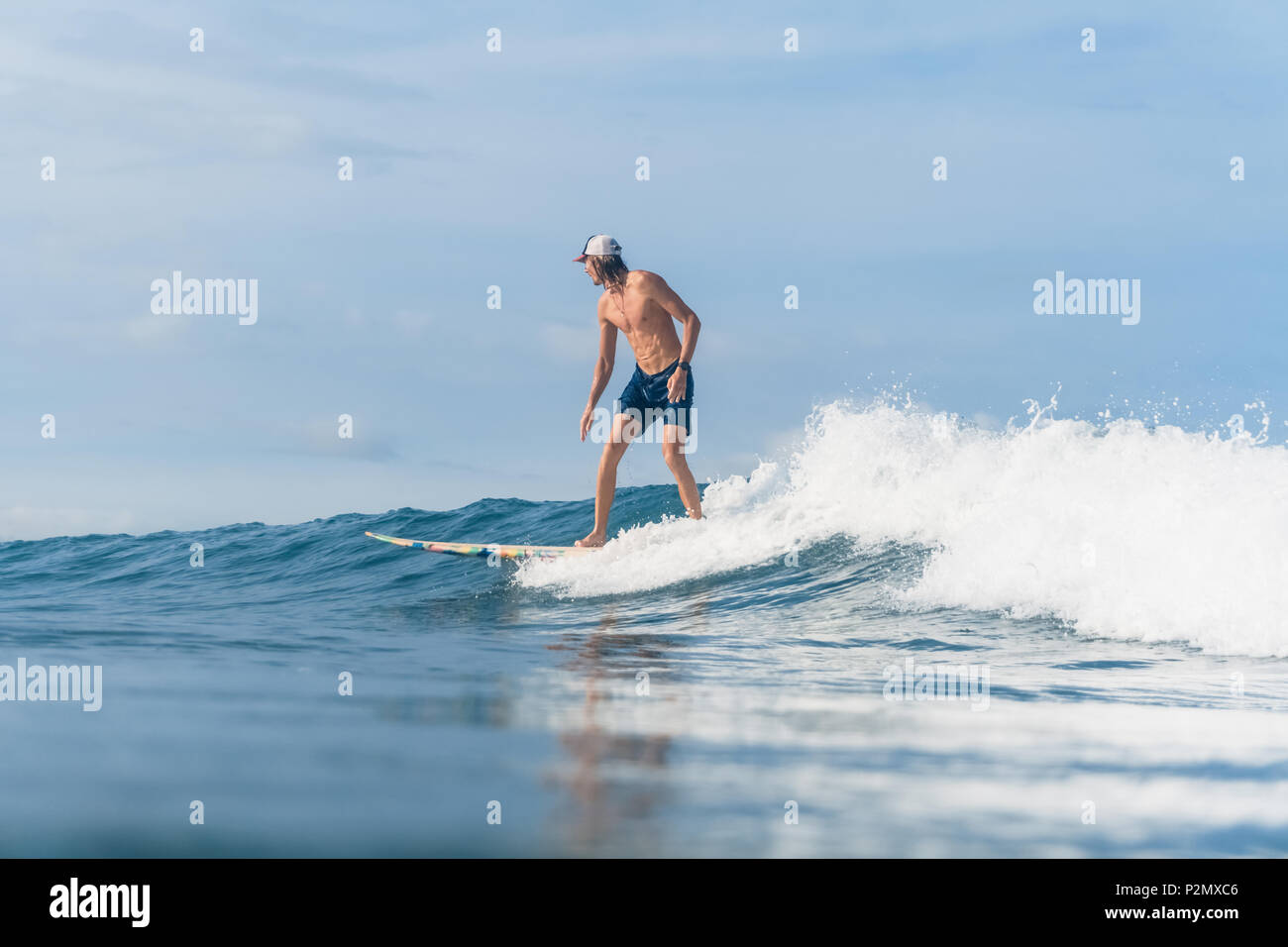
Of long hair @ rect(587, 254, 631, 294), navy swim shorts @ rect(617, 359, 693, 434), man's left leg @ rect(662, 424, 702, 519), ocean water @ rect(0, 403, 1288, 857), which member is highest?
long hair @ rect(587, 254, 631, 294)

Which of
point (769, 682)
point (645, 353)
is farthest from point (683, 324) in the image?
point (769, 682)

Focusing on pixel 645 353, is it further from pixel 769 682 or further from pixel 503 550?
pixel 769 682

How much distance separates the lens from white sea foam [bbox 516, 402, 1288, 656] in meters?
6.56

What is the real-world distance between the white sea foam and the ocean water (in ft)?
0.08

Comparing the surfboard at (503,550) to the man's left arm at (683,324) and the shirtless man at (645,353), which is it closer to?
the shirtless man at (645,353)

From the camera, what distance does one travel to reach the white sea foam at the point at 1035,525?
21.5 ft

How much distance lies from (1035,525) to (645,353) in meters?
3.31

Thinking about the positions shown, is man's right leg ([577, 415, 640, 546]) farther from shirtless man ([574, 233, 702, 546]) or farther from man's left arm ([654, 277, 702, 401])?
man's left arm ([654, 277, 702, 401])

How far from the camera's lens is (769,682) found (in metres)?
4.79

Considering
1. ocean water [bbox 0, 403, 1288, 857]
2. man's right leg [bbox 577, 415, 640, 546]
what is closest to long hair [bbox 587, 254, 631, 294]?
man's right leg [bbox 577, 415, 640, 546]

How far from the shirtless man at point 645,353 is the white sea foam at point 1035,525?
0.83m
